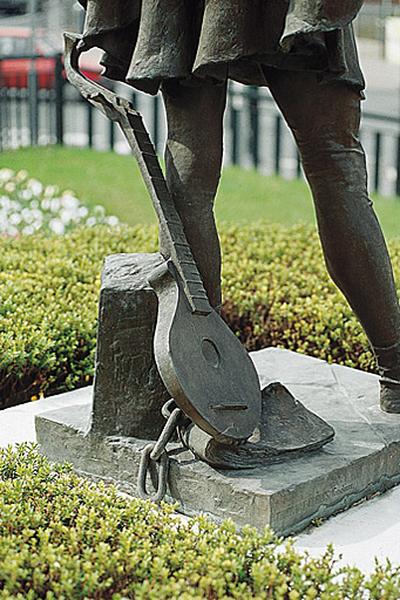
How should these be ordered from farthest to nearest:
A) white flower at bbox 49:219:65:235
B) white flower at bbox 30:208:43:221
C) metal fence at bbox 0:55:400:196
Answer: metal fence at bbox 0:55:400:196 < white flower at bbox 30:208:43:221 < white flower at bbox 49:219:65:235

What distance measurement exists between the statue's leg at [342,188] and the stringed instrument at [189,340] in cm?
44

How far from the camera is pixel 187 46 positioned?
3.07m

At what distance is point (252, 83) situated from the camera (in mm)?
3287

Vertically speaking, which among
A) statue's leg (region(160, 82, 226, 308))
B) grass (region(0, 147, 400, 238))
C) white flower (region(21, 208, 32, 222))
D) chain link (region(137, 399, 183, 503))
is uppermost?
statue's leg (region(160, 82, 226, 308))

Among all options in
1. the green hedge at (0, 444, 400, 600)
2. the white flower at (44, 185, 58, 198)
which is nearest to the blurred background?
the white flower at (44, 185, 58, 198)

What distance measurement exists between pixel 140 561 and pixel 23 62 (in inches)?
507

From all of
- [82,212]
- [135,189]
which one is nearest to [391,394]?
[82,212]

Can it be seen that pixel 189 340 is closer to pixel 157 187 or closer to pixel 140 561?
pixel 157 187

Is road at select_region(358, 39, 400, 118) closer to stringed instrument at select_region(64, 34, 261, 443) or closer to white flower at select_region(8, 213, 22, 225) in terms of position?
white flower at select_region(8, 213, 22, 225)

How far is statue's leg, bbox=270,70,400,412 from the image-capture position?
3.17 metres

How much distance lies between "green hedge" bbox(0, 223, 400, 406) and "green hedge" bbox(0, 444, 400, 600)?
1509mm

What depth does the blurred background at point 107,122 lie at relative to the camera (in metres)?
11.3

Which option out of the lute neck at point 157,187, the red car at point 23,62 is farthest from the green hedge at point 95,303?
the red car at point 23,62

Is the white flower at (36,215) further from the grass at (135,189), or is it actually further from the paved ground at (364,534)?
the paved ground at (364,534)
